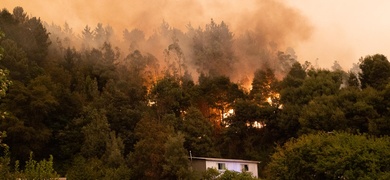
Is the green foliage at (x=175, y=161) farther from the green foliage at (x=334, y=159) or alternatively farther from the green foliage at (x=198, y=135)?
the green foliage at (x=334, y=159)

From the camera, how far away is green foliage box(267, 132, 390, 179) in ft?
95.1

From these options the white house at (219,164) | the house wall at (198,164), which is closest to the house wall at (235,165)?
the white house at (219,164)

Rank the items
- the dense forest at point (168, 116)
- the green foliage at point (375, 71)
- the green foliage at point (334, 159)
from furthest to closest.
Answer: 1. the green foliage at point (375, 71)
2. the dense forest at point (168, 116)
3. the green foliage at point (334, 159)

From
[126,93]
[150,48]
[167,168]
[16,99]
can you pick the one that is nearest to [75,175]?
[167,168]

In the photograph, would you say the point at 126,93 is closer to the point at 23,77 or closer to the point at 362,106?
the point at 23,77

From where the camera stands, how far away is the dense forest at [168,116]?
1690 inches

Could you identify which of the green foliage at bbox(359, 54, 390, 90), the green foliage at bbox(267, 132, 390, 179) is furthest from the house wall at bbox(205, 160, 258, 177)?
the green foliage at bbox(359, 54, 390, 90)

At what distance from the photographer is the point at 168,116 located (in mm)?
56719

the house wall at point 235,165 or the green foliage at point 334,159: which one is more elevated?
the house wall at point 235,165

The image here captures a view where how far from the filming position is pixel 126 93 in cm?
6344

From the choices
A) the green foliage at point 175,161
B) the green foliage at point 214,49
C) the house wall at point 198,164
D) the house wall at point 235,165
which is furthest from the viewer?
the green foliage at point 214,49

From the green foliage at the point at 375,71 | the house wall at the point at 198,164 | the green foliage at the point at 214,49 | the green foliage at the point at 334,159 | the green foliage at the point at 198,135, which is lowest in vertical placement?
the green foliage at the point at 334,159

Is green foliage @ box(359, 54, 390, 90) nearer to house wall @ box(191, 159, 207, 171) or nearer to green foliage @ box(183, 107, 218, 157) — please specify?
green foliage @ box(183, 107, 218, 157)

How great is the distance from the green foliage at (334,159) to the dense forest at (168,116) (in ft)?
0.28
